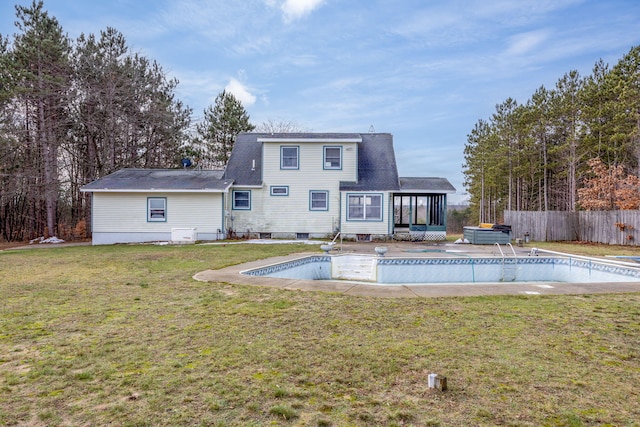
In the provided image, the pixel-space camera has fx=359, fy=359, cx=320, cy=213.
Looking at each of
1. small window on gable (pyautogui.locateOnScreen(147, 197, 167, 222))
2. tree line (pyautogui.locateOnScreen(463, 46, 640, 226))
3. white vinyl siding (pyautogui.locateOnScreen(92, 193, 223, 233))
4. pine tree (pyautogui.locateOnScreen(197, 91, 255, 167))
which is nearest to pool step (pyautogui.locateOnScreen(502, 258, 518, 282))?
white vinyl siding (pyautogui.locateOnScreen(92, 193, 223, 233))

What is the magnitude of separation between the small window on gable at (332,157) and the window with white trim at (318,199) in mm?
1372

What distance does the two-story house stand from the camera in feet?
56.0

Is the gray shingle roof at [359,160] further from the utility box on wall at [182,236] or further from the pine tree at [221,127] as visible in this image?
the pine tree at [221,127]

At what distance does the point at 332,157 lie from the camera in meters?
18.2

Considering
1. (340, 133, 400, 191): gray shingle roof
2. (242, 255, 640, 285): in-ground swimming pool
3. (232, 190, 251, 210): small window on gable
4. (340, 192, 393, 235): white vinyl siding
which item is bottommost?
(242, 255, 640, 285): in-ground swimming pool

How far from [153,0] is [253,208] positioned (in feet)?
30.9

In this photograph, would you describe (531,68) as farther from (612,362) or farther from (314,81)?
(612,362)

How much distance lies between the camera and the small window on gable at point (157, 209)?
674 inches

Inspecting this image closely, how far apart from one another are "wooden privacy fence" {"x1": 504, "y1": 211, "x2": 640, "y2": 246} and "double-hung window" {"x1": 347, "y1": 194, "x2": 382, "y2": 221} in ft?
26.1

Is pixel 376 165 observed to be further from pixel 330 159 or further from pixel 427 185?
pixel 427 185

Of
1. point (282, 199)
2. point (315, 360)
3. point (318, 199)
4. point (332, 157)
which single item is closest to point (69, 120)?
point (282, 199)

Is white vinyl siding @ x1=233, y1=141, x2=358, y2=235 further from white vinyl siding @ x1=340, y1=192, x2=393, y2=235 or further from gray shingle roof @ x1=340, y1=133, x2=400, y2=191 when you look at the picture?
gray shingle roof @ x1=340, y1=133, x2=400, y2=191

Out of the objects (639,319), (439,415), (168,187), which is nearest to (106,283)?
(439,415)

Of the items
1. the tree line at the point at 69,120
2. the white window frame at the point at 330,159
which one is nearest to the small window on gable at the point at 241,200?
the white window frame at the point at 330,159
